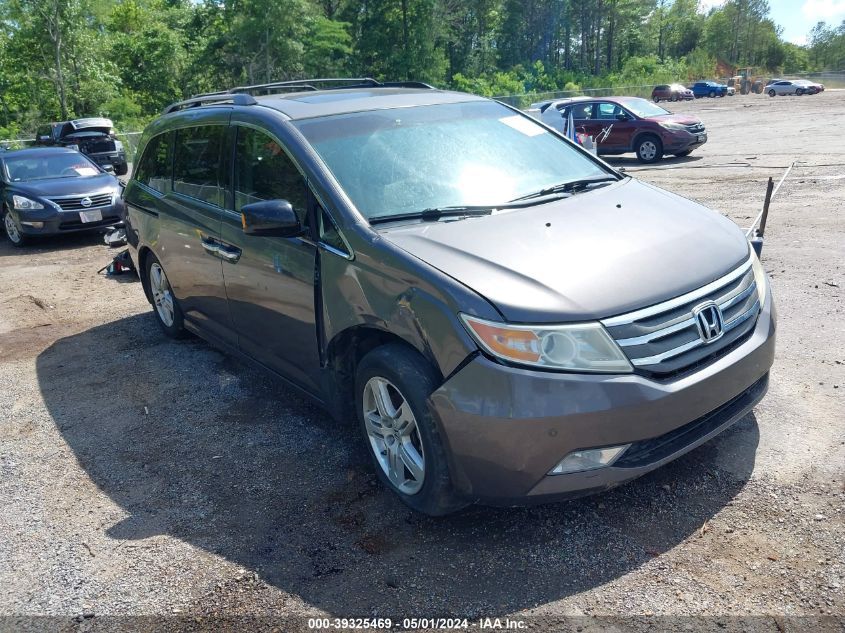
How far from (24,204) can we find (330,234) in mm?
9450

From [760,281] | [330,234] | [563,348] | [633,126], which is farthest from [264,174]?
[633,126]

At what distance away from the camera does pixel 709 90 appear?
62.2m

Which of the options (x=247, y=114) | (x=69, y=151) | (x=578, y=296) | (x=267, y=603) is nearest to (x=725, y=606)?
(x=578, y=296)

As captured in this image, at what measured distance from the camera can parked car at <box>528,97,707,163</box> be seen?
1712 cm

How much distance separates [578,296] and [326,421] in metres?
2.15

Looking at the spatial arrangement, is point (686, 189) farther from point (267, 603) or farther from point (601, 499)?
point (267, 603)

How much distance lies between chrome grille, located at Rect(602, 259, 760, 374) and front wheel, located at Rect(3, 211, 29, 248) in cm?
1088

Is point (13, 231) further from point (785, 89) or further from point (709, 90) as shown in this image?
point (709, 90)

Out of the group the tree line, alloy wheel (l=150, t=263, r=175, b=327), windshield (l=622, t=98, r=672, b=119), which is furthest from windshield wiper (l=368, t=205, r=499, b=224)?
the tree line

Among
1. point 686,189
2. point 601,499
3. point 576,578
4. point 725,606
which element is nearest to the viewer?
point 725,606

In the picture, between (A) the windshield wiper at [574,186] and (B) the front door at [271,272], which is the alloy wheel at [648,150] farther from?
(B) the front door at [271,272]

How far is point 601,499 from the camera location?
138 inches

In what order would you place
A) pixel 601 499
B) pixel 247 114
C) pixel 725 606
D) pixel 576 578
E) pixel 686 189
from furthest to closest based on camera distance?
pixel 686 189
pixel 247 114
pixel 601 499
pixel 576 578
pixel 725 606

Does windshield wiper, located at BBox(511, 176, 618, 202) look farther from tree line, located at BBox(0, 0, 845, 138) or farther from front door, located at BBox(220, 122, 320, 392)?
tree line, located at BBox(0, 0, 845, 138)
